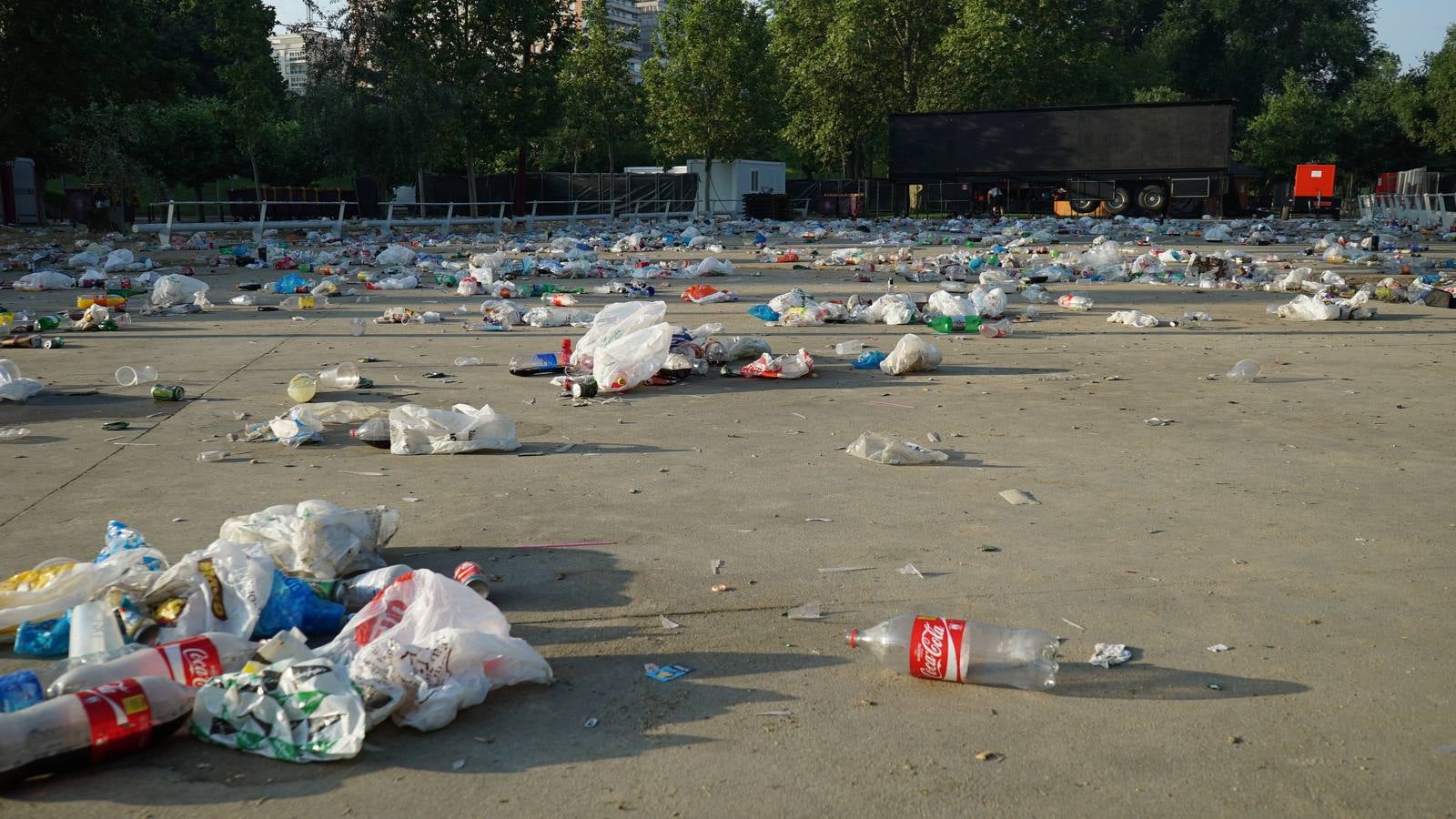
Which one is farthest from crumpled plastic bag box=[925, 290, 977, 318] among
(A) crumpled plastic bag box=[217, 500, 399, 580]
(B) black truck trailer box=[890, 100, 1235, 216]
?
(B) black truck trailer box=[890, 100, 1235, 216]

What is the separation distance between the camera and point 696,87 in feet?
161

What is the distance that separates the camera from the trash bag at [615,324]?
7246mm

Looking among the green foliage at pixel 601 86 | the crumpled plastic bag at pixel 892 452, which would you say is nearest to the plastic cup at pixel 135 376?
the crumpled plastic bag at pixel 892 452

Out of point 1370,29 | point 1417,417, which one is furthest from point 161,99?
point 1370,29

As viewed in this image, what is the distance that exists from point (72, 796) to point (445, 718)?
750mm

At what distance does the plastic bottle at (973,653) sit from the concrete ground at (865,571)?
2.5 inches

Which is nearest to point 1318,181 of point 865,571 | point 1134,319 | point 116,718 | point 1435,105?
point 1435,105

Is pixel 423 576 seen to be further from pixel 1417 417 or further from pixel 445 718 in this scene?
pixel 1417 417

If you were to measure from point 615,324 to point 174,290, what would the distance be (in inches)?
280

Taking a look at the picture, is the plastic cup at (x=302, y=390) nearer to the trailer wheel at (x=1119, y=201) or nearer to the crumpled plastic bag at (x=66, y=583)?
the crumpled plastic bag at (x=66, y=583)

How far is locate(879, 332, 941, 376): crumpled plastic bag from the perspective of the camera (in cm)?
769

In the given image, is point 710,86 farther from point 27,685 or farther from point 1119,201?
point 27,685

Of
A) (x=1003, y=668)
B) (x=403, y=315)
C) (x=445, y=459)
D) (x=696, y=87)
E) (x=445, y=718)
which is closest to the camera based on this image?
(x=445, y=718)

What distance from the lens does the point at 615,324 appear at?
7.36 meters
